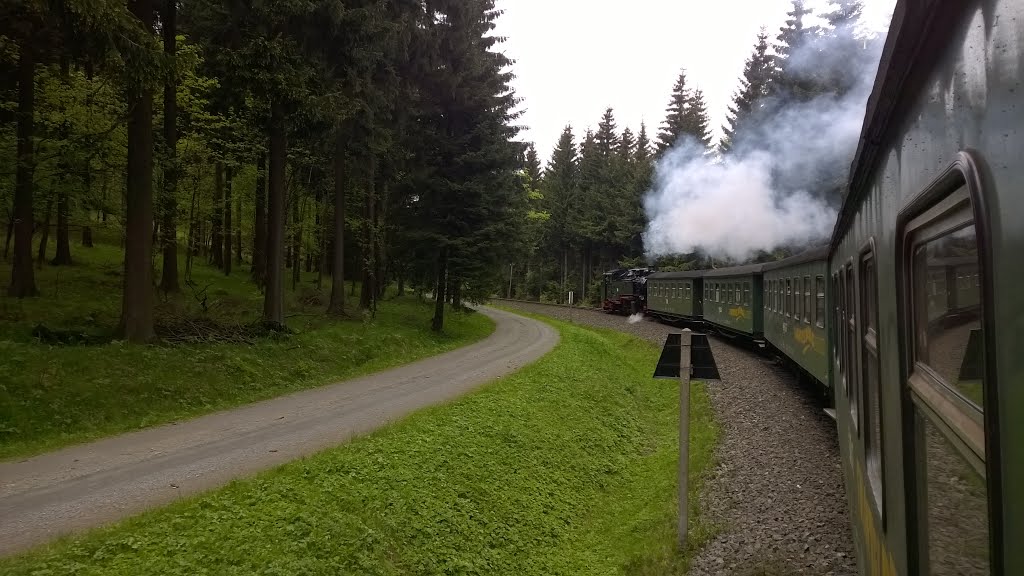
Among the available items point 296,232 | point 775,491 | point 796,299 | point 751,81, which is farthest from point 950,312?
point 751,81

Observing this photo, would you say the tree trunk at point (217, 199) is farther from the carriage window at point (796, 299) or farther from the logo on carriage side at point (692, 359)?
the logo on carriage side at point (692, 359)

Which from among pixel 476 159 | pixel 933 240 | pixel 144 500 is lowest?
pixel 144 500

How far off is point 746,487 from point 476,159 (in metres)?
15.7

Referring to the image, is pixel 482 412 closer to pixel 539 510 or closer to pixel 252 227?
pixel 539 510

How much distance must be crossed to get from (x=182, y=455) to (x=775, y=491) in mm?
7694

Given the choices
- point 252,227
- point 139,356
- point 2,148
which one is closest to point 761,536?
point 139,356

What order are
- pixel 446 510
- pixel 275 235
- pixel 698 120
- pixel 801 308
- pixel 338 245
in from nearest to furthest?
pixel 446 510
pixel 801 308
pixel 275 235
pixel 338 245
pixel 698 120

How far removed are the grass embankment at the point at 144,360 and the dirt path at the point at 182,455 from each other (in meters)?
0.71

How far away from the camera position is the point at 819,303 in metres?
9.66

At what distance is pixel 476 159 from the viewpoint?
832 inches

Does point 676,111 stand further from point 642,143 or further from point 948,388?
point 948,388

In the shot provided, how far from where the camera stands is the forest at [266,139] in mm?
11906

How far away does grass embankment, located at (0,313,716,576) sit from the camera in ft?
17.4

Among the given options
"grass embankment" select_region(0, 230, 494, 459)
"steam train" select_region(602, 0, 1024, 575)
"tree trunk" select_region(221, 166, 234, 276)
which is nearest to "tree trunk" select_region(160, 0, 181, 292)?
"grass embankment" select_region(0, 230, 494, 459)
